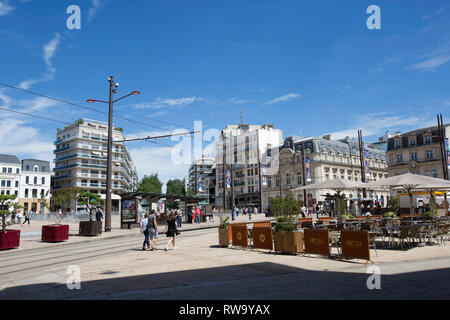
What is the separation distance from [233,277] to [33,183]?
89.1 metres

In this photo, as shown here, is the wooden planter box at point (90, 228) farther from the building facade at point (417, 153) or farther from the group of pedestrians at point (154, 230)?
the building facade at point (417, 153)

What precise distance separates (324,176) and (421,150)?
17.9 meters

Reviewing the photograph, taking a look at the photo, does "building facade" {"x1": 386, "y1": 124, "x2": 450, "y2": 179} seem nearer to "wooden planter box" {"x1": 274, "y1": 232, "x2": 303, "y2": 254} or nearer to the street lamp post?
the street lamp post

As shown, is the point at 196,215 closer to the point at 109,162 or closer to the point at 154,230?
the point at 109,162

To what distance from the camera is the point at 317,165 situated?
2783 inches

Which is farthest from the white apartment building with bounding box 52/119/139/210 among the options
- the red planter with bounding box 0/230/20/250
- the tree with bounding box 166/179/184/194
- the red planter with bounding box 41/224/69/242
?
the red planter with bounding box 0/230/20/250

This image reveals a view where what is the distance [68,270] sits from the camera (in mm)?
9461

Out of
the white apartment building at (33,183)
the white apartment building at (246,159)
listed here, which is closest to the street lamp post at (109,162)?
the white apartment building at (246,159)

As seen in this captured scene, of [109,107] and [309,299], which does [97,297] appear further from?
[109,107]

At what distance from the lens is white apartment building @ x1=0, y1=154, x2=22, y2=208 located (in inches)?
3145

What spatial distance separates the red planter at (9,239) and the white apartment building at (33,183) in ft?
230

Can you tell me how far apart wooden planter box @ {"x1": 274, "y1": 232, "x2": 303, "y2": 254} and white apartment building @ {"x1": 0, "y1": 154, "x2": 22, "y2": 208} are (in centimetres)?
8375

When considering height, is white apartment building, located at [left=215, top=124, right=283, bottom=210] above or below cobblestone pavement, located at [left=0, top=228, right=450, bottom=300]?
above

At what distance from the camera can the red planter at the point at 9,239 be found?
51.6ft
